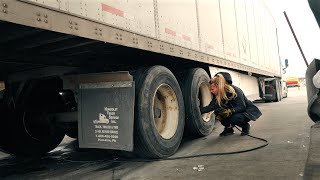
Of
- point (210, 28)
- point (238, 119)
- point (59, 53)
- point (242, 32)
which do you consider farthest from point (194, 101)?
point (242, 32)

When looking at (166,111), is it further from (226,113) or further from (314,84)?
(314,84)

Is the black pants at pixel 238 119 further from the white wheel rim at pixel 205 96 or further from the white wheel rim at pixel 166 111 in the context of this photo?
the white wheel rim at pixel 166 111

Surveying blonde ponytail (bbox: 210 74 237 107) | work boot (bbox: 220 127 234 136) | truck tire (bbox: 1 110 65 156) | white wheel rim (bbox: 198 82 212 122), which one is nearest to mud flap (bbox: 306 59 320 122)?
blonde ponytail (bbox: 210 74 237 107)

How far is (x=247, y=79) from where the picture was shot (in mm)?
10781

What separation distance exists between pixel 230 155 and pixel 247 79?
6568mm

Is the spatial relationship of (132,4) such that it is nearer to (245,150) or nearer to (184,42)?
(184,42)

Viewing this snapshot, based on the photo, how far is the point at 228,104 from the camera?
6.08 metres

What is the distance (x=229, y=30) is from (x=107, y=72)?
13.4 feet

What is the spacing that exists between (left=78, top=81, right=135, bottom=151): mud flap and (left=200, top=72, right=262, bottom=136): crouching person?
6.88 feet

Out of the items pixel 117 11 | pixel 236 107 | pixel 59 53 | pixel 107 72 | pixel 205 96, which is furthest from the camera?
pixel 205 96

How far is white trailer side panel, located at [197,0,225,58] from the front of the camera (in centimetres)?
587

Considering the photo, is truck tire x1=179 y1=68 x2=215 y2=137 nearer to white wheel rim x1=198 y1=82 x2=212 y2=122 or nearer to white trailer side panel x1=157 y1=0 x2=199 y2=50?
white wheel rim x1=198 y1=82 x2=212 y2=122

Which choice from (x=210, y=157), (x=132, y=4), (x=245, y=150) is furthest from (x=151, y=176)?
(x=132, y=4)

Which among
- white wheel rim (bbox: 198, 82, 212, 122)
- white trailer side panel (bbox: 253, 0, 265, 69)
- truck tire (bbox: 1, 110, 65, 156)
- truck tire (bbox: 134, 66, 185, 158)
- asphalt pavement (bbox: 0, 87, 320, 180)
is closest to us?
asphalt pavement (bbox: 0, 87, 320, 180)
